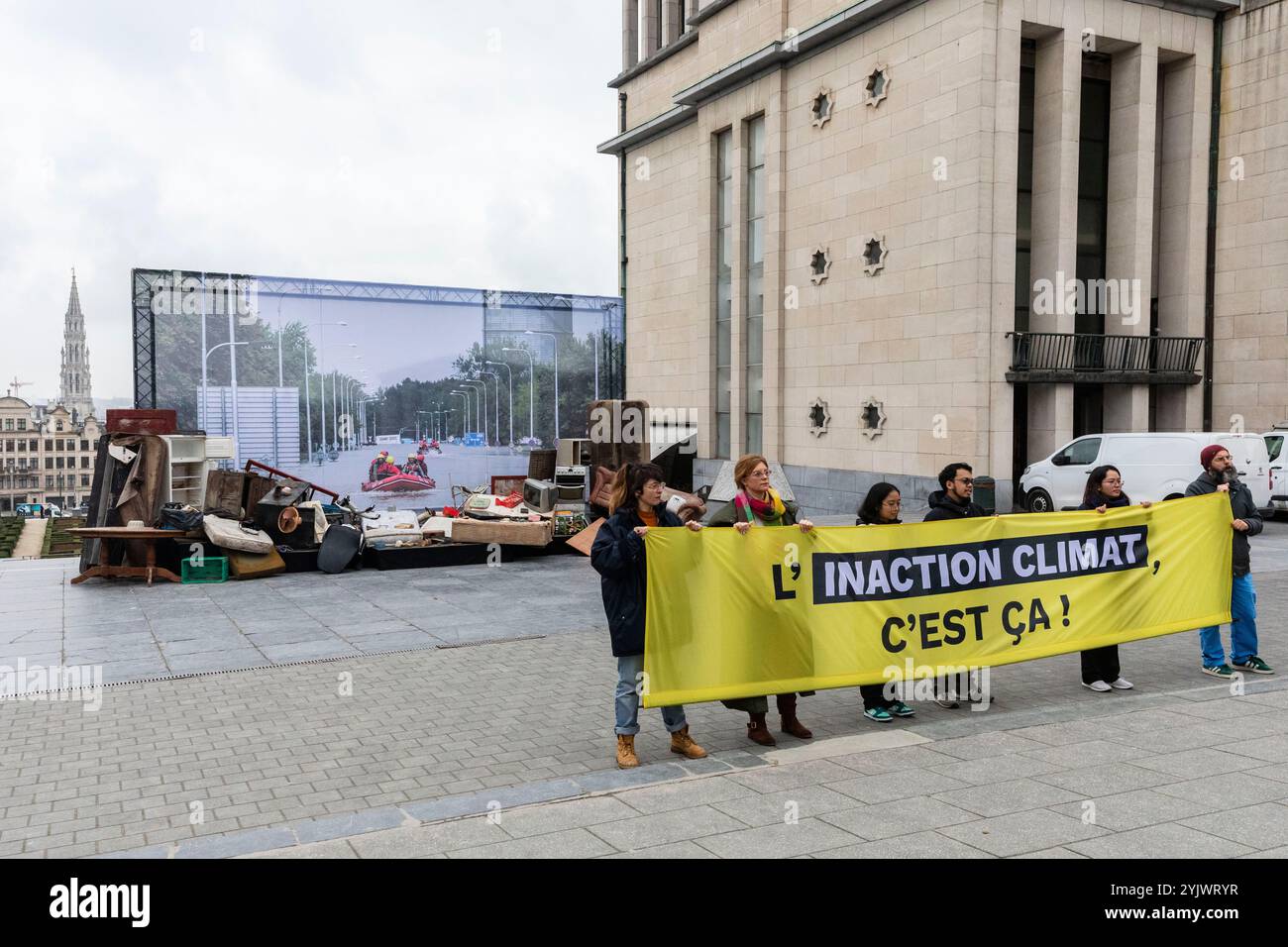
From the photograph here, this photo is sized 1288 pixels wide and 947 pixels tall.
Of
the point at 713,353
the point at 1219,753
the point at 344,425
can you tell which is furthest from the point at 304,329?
the point at 1219,753

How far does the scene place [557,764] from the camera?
698 cm

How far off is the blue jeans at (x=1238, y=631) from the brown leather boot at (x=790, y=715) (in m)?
4.22

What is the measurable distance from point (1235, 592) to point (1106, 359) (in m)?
15.9

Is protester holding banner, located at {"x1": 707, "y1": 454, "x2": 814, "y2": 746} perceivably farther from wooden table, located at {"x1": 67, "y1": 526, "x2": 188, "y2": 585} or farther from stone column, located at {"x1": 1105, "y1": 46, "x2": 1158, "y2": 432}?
stone column, located at {"x1": 1105, "y1": 46, "x2": 1158, "y2": 432}

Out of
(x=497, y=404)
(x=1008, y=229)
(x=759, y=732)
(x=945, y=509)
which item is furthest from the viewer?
(x=497, y=404)

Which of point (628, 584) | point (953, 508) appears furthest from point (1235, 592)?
point (628, 584)

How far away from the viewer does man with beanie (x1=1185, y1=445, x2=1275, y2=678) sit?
30.3ft

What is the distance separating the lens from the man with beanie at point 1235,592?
30.3 feet

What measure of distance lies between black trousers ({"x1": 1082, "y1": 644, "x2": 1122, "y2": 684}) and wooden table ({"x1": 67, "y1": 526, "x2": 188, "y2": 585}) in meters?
12.5

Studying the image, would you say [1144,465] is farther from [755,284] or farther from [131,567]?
[131,567]

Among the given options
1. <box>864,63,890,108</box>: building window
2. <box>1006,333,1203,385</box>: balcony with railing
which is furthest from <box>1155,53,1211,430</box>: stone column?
<box>864,63,890,108</box>: building window

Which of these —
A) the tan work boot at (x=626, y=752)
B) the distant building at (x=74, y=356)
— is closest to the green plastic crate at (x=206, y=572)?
the tan work boot at (x=626, y=752)

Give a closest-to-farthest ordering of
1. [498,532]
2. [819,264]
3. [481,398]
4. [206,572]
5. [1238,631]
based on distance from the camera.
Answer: [1238,631] < [206,572] < [498,532] < [819,264] < [481,398]
